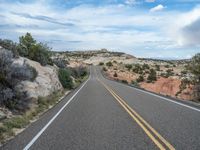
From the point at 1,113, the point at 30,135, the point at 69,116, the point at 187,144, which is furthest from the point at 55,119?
the point at 187,144

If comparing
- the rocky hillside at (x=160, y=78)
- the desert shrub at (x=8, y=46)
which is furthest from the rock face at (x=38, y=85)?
the rocky hillside at (x=160, y=78)

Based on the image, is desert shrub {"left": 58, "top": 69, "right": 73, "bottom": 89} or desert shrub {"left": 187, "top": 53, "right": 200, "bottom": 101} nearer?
desert shrub {"left": 187, "top": 53, "right": 200, "bottom": 101}

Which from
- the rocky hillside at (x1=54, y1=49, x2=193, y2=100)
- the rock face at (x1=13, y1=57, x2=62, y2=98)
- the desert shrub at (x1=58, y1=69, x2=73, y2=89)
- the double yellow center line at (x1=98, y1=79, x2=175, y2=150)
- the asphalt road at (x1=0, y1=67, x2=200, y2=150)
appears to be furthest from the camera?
the rocky hillside at (x1=54, y1=49, x2=193, y2=100)

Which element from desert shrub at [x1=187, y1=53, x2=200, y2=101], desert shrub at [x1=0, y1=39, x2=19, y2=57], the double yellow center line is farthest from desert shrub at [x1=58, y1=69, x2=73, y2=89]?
the double yellow center line

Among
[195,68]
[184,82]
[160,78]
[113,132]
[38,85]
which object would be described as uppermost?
[195,68]

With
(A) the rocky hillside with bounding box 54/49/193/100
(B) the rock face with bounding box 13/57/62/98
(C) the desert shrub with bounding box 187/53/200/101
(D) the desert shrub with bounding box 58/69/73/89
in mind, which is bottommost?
(A) the rocky hillside with bounding box 54/49/193/100

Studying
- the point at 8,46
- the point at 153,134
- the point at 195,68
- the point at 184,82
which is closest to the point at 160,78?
the point at 184,82

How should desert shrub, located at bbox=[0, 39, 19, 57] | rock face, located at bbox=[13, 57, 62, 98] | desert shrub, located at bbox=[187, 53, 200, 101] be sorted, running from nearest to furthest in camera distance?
rock face, located at bbox=[13, 57, 62, 98] < desert shrub, located at bbox=[0, 39, 19, 57] < desert shrub, located at bbox=[187, 53, 200, 101]

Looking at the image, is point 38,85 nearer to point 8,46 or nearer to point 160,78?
point 8,46

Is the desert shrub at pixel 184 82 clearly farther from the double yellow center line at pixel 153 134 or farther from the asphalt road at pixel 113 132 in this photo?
the double yellow center line at pixel 153 134

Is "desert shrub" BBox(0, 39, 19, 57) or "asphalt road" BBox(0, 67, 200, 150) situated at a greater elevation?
"desert shrub" BBox(0, 39, 19, 57)

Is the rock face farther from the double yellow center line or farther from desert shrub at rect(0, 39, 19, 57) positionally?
the double yellow center line

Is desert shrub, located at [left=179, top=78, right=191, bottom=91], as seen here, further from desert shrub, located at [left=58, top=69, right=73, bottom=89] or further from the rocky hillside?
desert shrub, located at [left=58, top=69, right=73, bottom=89]

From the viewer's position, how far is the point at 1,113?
512 inches
